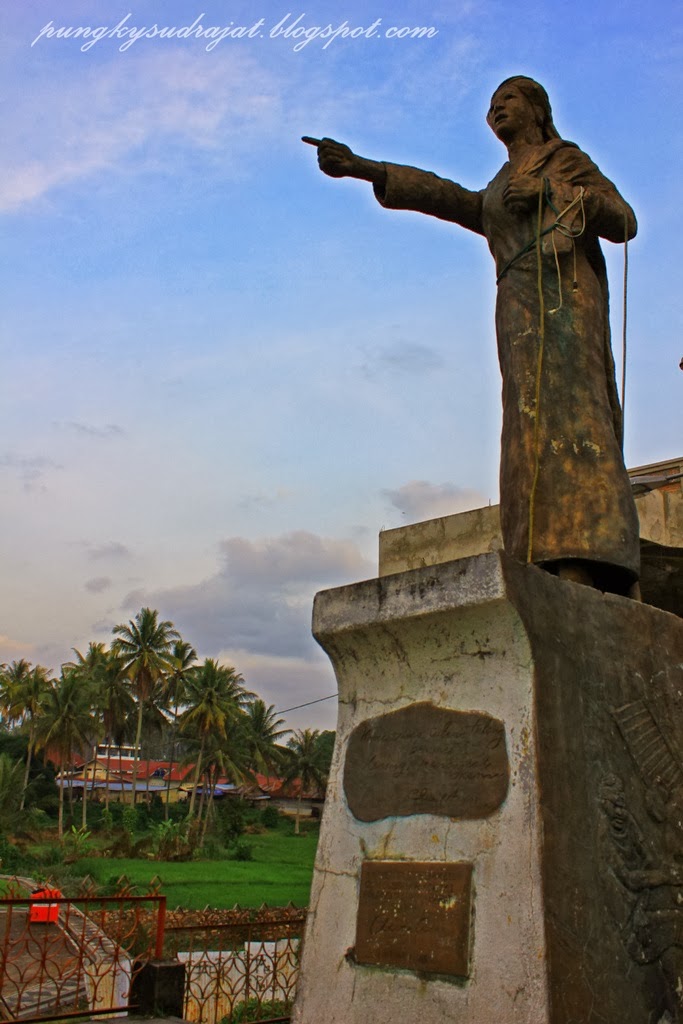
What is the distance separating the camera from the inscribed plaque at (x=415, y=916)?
250cm

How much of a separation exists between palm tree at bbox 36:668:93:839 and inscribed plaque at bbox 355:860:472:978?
48445mm

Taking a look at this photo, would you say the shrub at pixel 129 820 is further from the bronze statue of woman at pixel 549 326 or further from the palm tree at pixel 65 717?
the bronze statue of woman at pixel 549 326

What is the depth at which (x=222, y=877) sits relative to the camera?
1421 inches

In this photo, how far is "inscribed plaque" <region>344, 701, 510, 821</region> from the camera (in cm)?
261

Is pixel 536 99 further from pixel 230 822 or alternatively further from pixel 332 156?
pixel 230 822

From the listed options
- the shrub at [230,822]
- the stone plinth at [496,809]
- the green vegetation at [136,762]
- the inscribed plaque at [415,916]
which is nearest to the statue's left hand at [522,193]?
the stone plinth at [496,809]

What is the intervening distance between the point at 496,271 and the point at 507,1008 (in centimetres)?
276

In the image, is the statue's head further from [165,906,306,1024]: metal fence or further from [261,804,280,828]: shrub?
[261,804,280,828]: shrub

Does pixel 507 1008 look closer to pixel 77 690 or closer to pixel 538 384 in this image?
pixel 538 384

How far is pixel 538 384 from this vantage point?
345cm

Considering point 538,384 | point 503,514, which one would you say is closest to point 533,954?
point 503,514

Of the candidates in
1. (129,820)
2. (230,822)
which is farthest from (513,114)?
(129,820)

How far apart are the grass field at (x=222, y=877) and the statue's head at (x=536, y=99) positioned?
2655 centimetres

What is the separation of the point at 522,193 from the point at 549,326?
531mm
